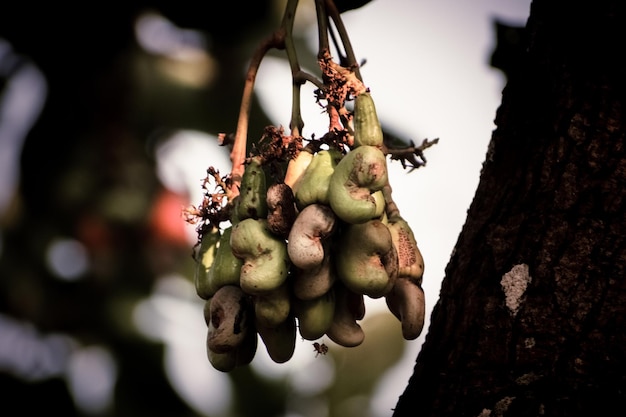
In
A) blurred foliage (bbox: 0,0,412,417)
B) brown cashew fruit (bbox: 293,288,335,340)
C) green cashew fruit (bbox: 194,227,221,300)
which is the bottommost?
brown cashew fruit (bbox: 293,288,335,340)

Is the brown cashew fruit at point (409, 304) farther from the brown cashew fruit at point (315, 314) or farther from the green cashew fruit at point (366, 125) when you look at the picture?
the green cashew fruit at point (366, 125)

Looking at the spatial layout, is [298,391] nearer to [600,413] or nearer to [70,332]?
[70,332]

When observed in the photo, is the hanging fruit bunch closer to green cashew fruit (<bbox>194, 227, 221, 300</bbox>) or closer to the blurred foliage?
green cashew fruit (<bbox>194, 227, 221, 300</bbox>)

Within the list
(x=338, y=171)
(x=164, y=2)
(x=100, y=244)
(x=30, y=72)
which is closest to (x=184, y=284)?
(x=100, y=244)

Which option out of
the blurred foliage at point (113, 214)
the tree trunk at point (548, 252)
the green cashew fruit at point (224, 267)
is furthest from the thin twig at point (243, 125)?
the blurred foliage at point (113, 214)

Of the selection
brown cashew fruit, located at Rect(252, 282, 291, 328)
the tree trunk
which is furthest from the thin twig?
the tree trunk

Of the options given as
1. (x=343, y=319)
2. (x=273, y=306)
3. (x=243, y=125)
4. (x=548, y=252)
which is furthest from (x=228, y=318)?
(x=548, y=252)

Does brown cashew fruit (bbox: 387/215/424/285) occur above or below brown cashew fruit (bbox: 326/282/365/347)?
above

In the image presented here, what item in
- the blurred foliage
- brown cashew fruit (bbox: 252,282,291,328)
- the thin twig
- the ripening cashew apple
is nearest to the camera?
brown cashew fruit (bbox: 252,282,291,328)
